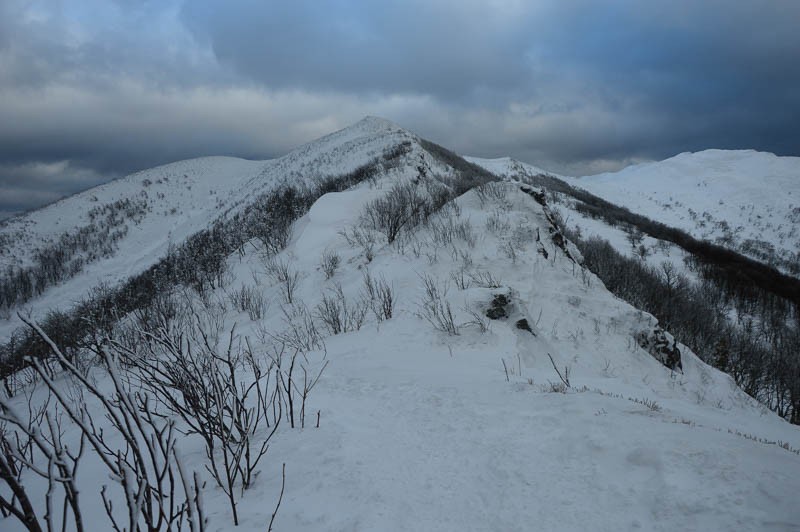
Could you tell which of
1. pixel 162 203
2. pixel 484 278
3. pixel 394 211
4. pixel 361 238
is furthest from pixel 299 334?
pixel 162 203

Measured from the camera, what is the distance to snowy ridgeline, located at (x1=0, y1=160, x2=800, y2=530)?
1.94 meters

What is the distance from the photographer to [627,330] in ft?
18.8

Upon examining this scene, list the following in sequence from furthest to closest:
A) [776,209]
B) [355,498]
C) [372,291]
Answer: [776,209], [372,291], [355,498]

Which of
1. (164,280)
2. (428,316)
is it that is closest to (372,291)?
(428,316)

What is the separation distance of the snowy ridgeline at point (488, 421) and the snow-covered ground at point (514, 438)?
1 cm

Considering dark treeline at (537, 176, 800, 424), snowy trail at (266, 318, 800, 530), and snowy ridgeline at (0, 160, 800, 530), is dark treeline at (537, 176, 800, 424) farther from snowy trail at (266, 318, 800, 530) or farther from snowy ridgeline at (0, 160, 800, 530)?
snowy trail at (266, 318, 800, 530)

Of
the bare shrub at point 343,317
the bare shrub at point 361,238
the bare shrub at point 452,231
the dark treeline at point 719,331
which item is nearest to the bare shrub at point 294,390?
the bare shrub at point 343,317

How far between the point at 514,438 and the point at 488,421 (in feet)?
0.91

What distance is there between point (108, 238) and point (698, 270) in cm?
4107

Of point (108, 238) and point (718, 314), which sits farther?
point (108, 238)

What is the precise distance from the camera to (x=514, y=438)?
2.54 meters

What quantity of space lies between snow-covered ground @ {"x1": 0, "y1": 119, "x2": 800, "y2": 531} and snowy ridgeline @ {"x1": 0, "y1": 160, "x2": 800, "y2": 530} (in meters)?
0.01

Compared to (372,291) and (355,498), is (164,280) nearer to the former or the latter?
(372,291)

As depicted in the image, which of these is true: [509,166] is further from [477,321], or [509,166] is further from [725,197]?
[477,321]
